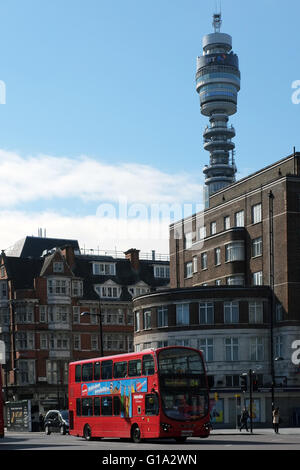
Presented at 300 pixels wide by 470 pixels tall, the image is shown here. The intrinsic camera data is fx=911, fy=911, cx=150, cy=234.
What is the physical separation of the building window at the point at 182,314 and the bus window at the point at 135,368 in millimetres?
37997

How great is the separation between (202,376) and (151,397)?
2.40 metres

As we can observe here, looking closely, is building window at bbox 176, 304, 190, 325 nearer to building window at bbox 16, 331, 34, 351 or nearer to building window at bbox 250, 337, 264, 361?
building window at bbox 250, 337, 264, 361

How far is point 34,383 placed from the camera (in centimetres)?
10012

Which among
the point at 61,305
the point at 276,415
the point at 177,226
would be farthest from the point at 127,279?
the point at 276,415

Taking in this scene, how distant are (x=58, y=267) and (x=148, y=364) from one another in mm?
67571

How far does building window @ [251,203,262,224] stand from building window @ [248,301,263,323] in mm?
7830

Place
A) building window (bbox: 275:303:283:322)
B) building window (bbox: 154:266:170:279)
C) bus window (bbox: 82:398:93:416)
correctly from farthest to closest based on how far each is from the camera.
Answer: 1. building window (bbox: 154:266:170:279)
2. building window (bbox: 275:303:283:322)
3. bus window (bbox: 82:398:93:416)

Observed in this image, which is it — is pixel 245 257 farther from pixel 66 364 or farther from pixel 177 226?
pixel 66 364

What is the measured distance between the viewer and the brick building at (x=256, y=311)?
76438 millimetres

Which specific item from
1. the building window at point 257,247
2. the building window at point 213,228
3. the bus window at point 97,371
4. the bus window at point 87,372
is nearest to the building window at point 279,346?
the building window at point 257,247

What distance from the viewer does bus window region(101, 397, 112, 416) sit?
43000 mm

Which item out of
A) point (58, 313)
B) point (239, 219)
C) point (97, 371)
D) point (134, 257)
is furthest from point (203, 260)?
point (97, 371)

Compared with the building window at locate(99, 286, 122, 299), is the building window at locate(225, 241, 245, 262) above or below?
above

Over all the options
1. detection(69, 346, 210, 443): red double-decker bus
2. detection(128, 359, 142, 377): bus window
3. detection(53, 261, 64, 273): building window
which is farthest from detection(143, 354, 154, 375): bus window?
detection(53, 261, 64, 273): building window
